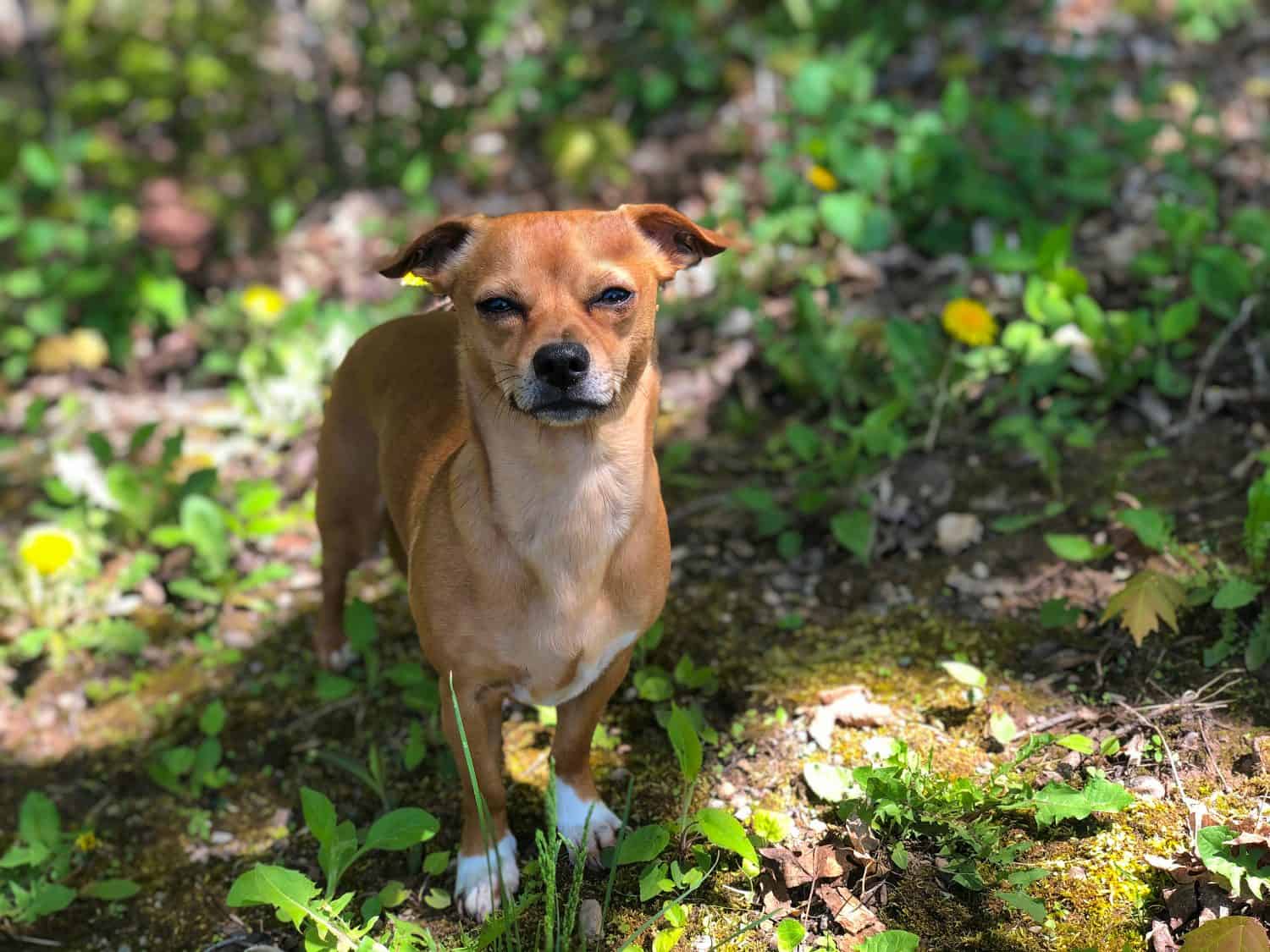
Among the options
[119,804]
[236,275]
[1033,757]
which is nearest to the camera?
[1033,757]

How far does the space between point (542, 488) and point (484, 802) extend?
0.76m

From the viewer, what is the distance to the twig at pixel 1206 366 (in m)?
3.93

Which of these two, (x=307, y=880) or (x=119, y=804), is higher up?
(x=307, y=880)

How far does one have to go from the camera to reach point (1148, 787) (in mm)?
2689

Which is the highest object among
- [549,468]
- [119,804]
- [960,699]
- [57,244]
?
[549,468]

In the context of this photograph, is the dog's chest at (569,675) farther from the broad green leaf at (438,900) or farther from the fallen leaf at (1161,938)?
the fallen leaf at (1161,938)

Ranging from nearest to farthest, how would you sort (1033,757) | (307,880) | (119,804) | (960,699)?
(307,880)
(1033,757)
(960,699)
(119,804)

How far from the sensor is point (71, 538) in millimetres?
4070

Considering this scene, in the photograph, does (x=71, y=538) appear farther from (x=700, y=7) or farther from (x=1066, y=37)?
(x=1066, y=37)

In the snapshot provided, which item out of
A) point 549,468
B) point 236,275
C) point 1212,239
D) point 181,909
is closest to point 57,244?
point 236,275

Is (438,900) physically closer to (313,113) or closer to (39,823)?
(39,823)

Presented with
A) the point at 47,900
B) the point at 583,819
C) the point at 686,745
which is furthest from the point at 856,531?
the point at 47,900

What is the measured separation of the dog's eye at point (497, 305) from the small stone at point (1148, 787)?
1759mm

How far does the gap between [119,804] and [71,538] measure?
110 centimetres
